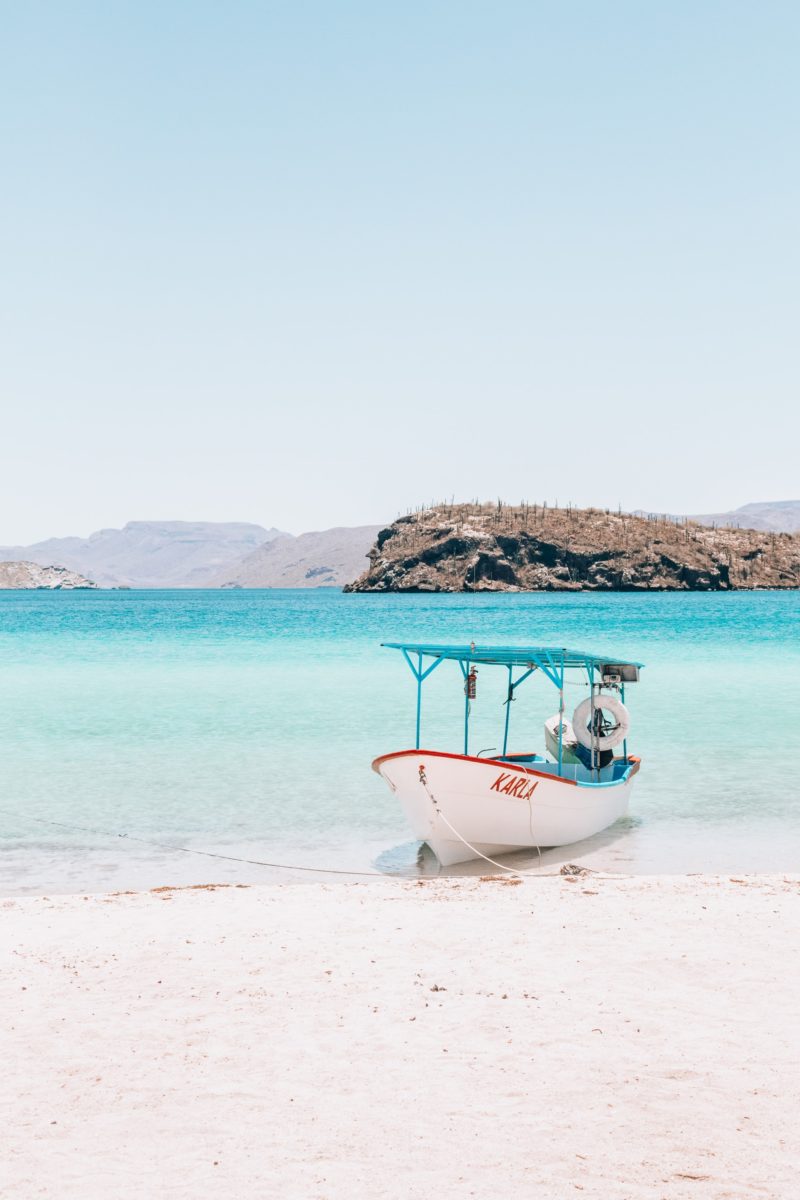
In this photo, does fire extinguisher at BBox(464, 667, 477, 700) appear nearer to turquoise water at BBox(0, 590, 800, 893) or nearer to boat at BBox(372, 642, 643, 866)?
boat at BBox(372, 642, 643, 866)

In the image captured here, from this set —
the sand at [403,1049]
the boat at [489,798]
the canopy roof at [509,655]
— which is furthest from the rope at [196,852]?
the canopy roof at [509,655]

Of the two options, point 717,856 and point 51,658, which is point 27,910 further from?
point 51,658

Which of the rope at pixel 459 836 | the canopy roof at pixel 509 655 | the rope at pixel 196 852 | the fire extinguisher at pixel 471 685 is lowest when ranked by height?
the rope at pixel 196 852

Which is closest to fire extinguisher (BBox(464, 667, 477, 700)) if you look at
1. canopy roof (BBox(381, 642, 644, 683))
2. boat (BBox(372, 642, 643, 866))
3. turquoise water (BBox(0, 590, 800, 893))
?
boat (BBox(372, 642, 643, 866))

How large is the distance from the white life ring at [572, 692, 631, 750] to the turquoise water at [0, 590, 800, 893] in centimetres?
143

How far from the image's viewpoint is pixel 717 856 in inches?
599

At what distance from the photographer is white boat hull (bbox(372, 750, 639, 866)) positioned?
14.8 meters

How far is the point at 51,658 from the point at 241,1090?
52.4m

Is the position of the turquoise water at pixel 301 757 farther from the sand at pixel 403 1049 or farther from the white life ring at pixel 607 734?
the sand at pixel 403 1049

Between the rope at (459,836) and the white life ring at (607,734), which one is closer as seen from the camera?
the rope at (459,836)

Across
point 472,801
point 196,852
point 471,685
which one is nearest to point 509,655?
point 471,685

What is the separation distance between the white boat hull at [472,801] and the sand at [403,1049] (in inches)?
124

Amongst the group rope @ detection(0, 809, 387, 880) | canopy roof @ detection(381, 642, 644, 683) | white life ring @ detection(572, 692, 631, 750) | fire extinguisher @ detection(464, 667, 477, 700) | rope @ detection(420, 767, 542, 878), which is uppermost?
canopy roof @ detection(381, 642, 644, 683)

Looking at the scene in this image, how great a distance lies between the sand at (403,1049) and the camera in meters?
5.84
